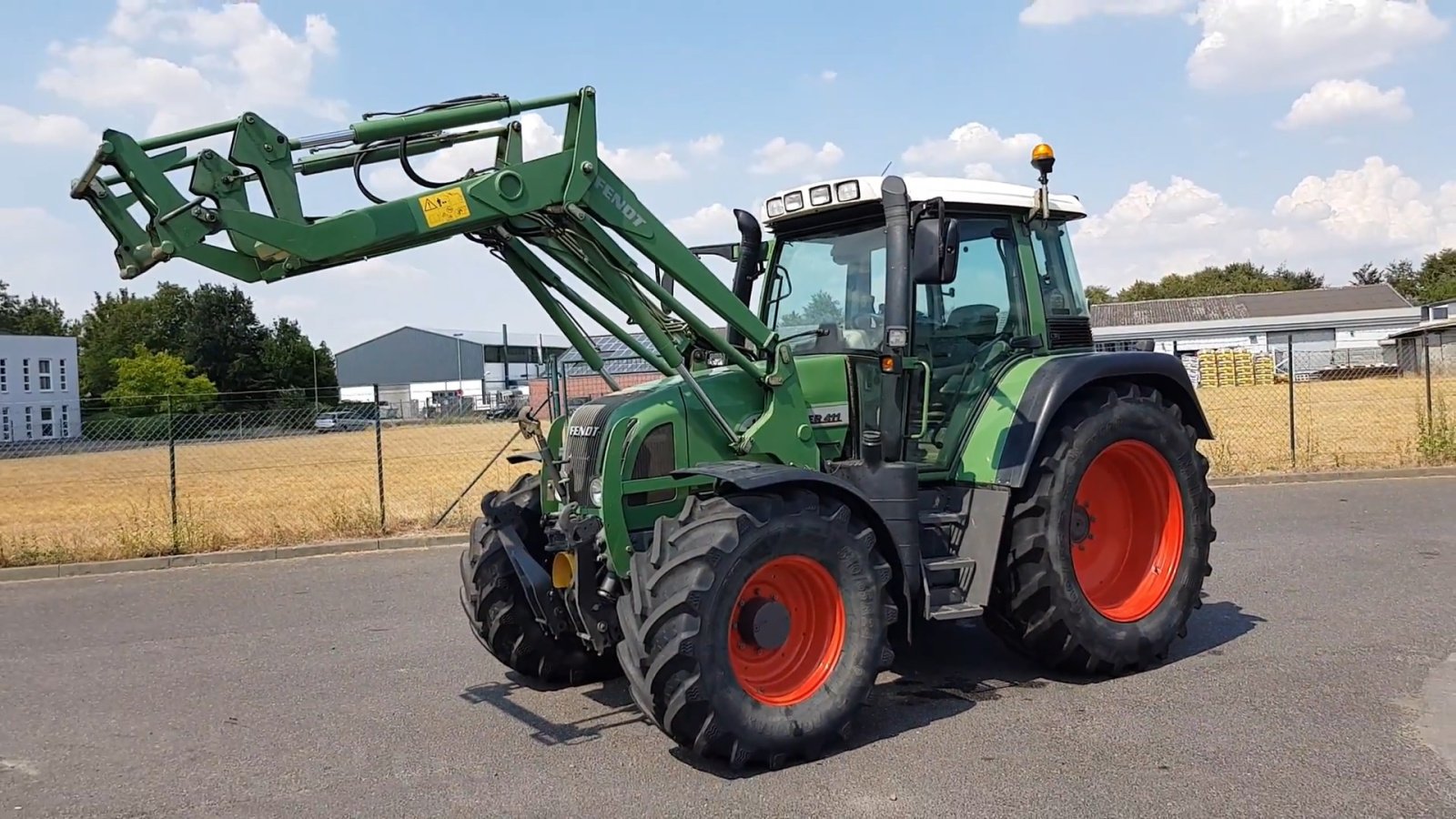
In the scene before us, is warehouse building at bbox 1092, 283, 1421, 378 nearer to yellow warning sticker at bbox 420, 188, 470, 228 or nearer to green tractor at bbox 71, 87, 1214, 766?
green tractor at bbox 71, 87, 1214, 766

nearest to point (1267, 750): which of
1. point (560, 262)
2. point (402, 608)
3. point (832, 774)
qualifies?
point (832, 774)

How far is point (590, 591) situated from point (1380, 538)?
26.6 ft

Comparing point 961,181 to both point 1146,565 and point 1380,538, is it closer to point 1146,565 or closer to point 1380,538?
point 1146,565

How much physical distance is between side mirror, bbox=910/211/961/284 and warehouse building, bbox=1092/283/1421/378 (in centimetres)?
4742

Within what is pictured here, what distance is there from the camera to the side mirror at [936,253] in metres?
5.16

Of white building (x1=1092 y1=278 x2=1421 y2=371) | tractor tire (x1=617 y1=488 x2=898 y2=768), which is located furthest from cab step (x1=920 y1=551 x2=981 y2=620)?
white building (x1=1092 y1=278 x2=1421 y2=371)

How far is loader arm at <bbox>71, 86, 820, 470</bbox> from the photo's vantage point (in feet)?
14.1

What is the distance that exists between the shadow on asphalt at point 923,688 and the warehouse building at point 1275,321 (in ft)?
150

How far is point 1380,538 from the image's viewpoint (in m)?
10.0

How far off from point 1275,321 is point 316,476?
53696mm

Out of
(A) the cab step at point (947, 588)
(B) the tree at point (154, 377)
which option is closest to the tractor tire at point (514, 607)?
(A) the cab step at point (947, 588)

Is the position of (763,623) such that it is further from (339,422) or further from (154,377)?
(154,377)

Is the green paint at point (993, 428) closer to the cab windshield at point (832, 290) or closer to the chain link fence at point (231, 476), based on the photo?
the cab windshield at point (832, 290)

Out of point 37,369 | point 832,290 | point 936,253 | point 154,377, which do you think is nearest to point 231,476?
point 832,290
